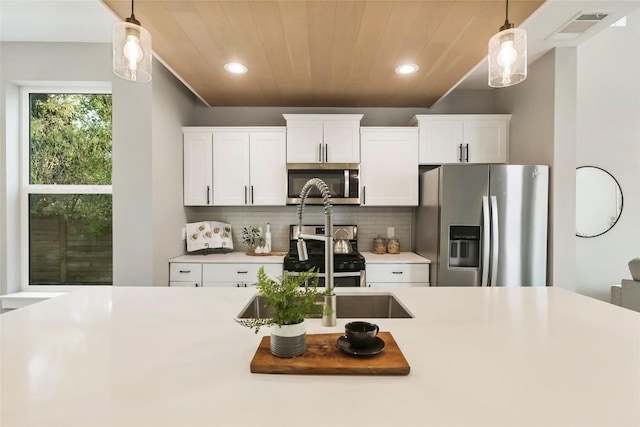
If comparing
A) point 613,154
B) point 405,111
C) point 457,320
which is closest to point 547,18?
point 405,111

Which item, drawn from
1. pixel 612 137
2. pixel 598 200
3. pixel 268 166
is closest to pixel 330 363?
pixel 268 166

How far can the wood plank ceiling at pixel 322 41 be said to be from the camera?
1816 mm

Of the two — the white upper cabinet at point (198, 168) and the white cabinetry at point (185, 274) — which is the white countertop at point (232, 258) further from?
the white upper cabinet at point (198, 168)

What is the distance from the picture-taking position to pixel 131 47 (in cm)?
134

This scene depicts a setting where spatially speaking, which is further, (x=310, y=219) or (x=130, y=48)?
(x=310, y=219)

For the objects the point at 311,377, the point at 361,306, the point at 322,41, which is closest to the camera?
the point at 311,377

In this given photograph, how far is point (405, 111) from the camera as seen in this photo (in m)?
3.69

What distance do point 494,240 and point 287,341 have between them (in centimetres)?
233

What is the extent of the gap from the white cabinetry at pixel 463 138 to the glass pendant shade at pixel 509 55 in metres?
1.88

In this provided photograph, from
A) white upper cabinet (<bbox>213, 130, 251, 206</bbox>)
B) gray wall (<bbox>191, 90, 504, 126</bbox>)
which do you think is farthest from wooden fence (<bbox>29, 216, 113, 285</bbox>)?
gray wall (<bbox>191, 90, 504, 126</bbox>)

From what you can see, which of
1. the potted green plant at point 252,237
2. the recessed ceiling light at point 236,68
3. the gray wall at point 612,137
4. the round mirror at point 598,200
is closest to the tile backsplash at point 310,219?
the potted green plant at point 252,237

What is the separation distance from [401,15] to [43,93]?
10.6ft

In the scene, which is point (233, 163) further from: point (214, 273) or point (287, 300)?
point (287, 300)

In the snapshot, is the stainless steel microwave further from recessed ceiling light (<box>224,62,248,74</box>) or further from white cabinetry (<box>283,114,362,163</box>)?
recessed ceiling light (<box>224,62,248,74</box>)
